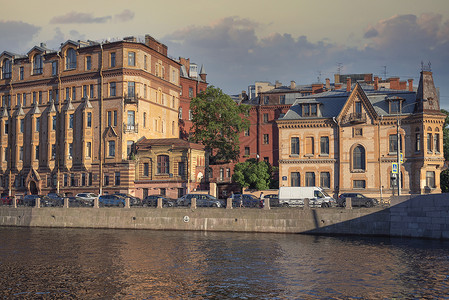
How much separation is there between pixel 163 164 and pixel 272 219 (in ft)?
83.3

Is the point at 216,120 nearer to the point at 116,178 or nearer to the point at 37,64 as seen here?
the point at 116,178

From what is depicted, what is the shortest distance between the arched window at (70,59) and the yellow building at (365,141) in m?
30.8

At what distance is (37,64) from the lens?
80500 mm

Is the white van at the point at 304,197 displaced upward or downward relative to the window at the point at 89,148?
downward

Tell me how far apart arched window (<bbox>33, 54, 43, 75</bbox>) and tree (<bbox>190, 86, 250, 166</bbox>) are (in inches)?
903

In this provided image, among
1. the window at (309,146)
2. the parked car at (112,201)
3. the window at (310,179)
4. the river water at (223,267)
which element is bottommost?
the river water at (223,267)

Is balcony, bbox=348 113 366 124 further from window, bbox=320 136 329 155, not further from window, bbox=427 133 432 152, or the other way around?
window, bbox=427 133 432 152

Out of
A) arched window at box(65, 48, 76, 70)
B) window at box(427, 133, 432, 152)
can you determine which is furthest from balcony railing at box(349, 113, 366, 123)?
arched window at box(65, 48, 76, 70)

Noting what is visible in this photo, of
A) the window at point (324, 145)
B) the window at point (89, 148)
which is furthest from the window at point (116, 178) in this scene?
the window at point (324, 145)

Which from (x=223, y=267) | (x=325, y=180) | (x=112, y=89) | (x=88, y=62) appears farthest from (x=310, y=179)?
(x=223, y=267)

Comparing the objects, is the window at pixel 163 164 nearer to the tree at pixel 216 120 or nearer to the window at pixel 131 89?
the tree at pixel 216 120

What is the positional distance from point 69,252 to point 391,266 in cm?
2233

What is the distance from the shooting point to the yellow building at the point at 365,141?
212 feet

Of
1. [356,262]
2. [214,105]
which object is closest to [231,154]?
[214,105]
